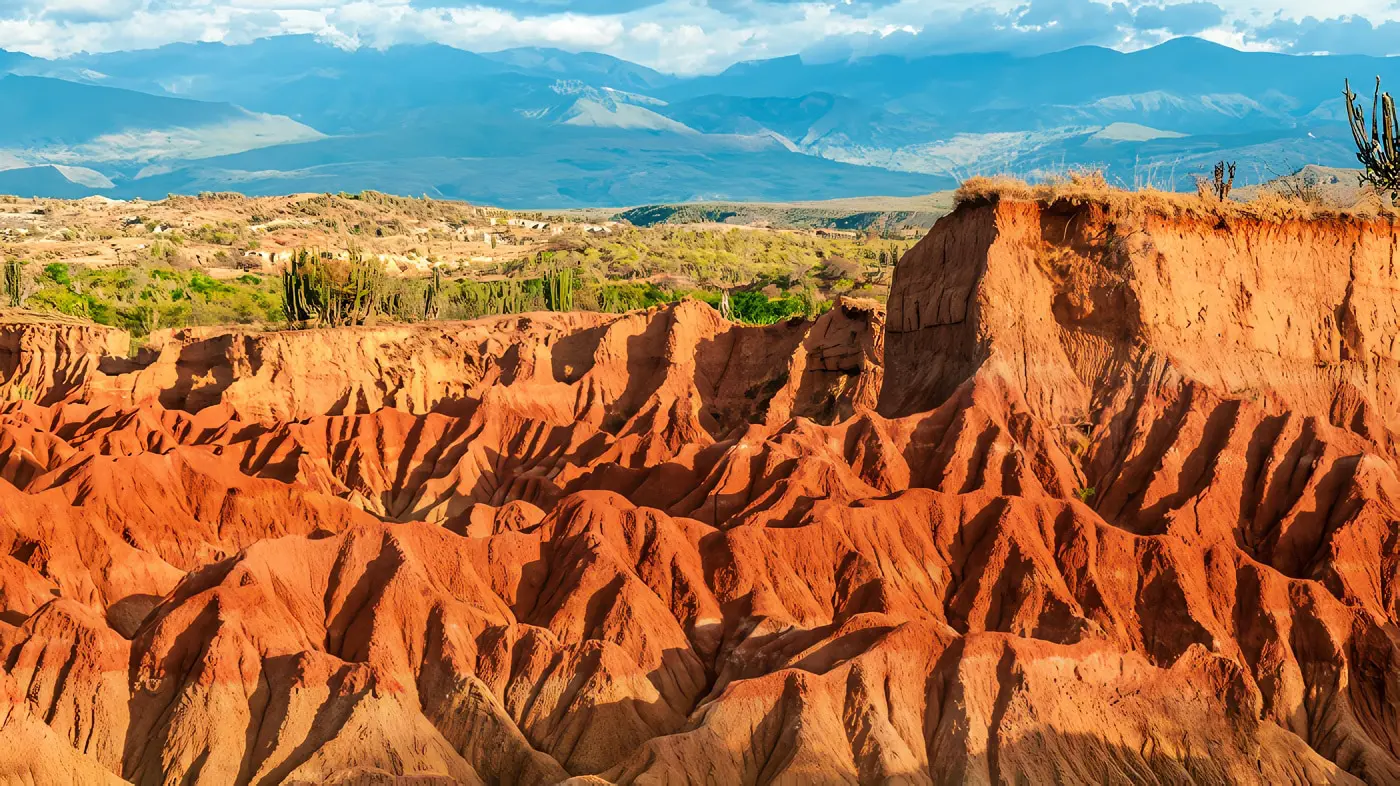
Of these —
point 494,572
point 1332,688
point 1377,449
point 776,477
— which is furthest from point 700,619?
point 1377,449

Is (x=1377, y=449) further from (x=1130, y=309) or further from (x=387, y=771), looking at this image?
(x=387, y=771)

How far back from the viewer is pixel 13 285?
94312 millimetres

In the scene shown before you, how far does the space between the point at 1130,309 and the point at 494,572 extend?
64.4 feet

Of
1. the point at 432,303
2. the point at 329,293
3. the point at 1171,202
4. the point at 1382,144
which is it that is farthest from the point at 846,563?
the point at 432,303

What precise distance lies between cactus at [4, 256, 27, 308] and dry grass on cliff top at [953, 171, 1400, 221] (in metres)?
59.1

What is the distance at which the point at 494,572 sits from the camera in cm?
3756

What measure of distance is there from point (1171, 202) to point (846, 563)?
1635cm

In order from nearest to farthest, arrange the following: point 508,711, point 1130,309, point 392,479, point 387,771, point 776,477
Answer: point 387,771
point 508,711
point 776,477
point 1130,309
point 392,479

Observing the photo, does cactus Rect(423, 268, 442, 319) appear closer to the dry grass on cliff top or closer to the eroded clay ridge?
the eroded clay ridge

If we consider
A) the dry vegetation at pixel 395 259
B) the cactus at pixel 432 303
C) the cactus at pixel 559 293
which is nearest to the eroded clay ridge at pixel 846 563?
the cactus at pixel 432 303

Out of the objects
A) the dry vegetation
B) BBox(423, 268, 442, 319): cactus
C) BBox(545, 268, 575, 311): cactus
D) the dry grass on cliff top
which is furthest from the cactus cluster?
the dry grass on cliff top

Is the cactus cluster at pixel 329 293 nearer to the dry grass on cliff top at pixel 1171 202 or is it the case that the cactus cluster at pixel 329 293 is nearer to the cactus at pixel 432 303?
the cactus at pixel 432 303

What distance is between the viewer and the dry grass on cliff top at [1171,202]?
155ft

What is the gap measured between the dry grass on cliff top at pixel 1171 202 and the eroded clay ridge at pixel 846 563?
0.41 meters
